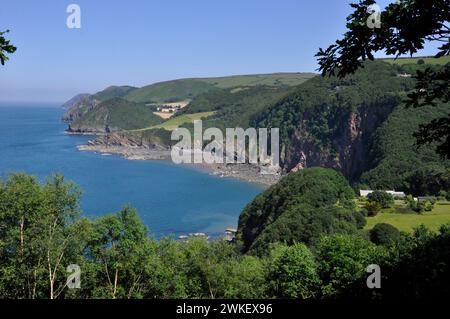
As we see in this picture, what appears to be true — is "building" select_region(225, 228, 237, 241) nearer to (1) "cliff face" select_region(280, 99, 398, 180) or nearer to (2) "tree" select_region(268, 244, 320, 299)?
(2) "tree" select_region(268, 244, 320, 299)

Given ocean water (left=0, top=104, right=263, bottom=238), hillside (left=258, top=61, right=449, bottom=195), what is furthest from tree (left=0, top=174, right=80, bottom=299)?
hillside (left=258, top=61, right=449, bottom=195)

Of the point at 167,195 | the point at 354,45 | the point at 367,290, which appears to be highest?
the point at 354,45

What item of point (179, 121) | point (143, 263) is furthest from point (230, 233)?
point (179, 121)

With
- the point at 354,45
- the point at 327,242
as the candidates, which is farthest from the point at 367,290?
the point at 354,45

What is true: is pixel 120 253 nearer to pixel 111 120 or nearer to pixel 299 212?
pixel 299 212

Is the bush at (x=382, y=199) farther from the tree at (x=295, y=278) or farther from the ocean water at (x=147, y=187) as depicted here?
the tree at (x=295, y=278)

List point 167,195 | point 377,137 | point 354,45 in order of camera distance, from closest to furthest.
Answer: point 354,45, point 167,195, point 377,137
